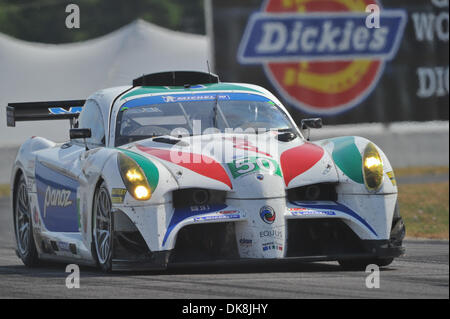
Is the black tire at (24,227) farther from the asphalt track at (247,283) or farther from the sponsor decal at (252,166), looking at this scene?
the sponsor decal at (252,166)

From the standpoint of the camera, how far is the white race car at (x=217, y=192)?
7.96 m

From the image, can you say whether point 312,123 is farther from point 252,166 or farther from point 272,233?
point 272,233

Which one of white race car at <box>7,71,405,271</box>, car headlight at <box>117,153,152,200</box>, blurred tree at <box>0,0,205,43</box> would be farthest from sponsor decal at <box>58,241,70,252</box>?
blurred tree at <box>0,0,205,43</box>

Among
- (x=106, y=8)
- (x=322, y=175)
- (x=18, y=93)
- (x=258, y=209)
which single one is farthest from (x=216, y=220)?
(x=106, y=8)

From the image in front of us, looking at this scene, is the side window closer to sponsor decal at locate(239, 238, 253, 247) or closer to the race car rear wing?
the race car rear wing

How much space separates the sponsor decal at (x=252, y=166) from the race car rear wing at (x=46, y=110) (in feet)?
11.0

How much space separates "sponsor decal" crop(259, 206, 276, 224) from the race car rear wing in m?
3.62

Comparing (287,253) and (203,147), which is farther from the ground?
(203,147)

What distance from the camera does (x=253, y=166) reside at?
8.12 m

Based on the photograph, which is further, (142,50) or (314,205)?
(142,50)
